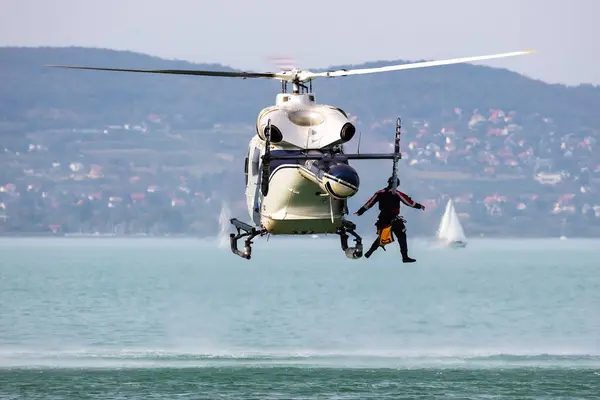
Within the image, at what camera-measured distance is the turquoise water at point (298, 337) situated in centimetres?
5809

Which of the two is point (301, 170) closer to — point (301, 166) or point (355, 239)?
point (301, 166)

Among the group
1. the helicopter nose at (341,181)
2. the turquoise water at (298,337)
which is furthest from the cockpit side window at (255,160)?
the turquoise water at (298,337)

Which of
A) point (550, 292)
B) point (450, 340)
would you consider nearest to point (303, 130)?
point (450, 340)

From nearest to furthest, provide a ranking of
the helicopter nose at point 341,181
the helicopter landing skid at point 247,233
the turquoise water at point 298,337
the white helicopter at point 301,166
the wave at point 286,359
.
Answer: the helicopter nose at point 341,181, the white helicopter at point 301,166, the helicopter landing skid at point 247,233, the turquoise water at point 298,337, the wave at point 286,359

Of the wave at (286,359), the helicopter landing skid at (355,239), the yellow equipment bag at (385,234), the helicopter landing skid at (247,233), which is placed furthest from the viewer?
the wave at (286,359)

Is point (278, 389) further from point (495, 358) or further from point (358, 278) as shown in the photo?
point (358, 278)

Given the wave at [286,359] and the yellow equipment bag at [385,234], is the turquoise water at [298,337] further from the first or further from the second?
the yellow equipment bag at [385,234]

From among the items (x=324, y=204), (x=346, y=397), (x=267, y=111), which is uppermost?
(x=267, y=111)

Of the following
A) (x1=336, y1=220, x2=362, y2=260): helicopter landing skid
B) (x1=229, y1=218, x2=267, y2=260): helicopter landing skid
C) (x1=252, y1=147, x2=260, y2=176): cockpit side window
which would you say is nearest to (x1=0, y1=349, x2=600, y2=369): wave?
(x1=229, y1=218, x2=267, y2=260): helicopter landing skid

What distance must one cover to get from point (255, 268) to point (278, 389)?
446 ft

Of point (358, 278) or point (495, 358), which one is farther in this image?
point (358, 278)

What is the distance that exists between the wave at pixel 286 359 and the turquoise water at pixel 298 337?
Result: 0.36ft

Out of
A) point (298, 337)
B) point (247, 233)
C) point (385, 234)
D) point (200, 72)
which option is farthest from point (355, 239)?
point (298, 337)

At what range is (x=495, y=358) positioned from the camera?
229ft
